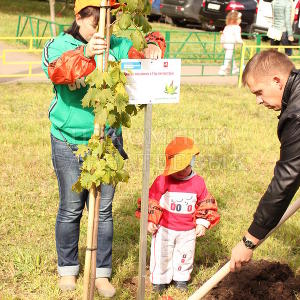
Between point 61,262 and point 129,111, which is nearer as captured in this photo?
point 129,111

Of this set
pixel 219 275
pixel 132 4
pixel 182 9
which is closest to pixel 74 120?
pixel 132 4

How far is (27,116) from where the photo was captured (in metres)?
8.80

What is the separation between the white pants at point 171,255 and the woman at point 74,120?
0.32 metres

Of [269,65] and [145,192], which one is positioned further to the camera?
[145,192]

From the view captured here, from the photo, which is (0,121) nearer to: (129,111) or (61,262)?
(61,262)

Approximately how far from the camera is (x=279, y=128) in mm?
2914

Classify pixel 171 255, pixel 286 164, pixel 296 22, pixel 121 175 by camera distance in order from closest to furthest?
pixel 286 164, pixel 121 175, pixel 171 255, pixel 296 22

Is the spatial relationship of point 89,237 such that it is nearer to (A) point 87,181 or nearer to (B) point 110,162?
(A) point 87,181

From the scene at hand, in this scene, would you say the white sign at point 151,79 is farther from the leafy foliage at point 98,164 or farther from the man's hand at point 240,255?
the man's hand at point 240,255

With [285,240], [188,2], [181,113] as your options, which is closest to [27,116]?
[181,113]

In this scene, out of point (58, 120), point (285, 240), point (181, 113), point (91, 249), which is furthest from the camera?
point (181, 113)

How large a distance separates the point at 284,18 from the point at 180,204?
11.0 metres

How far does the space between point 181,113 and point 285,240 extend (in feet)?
14.2

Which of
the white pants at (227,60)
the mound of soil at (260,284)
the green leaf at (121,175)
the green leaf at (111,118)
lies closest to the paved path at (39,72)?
the white pants at (227,60)
